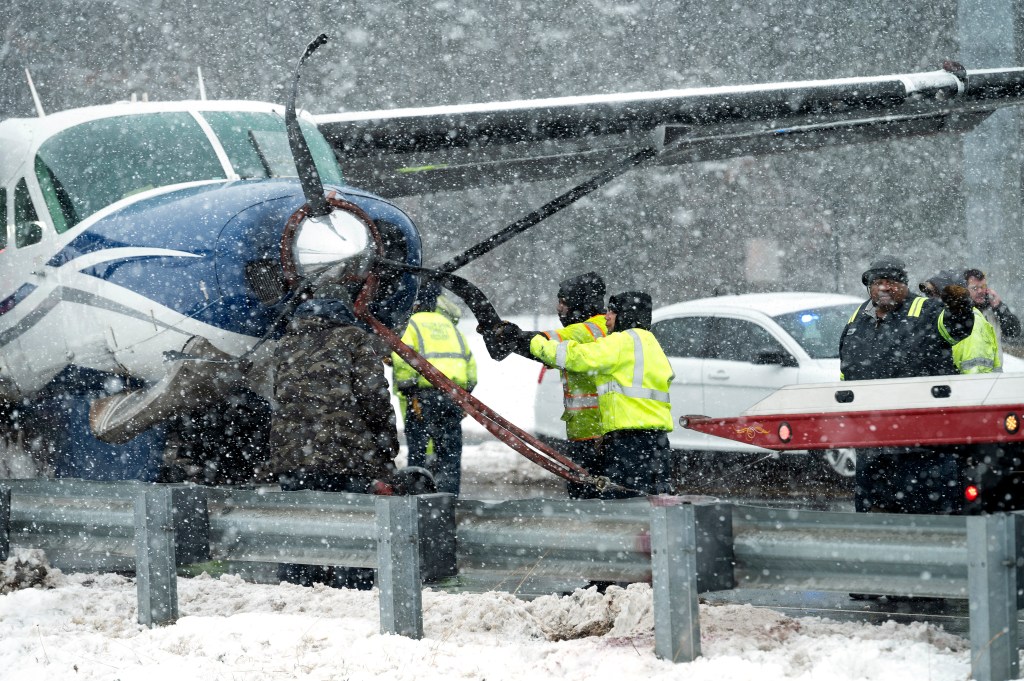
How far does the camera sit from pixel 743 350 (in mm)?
12258

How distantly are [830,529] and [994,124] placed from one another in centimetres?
1650

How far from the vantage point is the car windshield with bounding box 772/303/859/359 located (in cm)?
1184

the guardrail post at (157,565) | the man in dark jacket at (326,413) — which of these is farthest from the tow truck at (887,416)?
the guardrail post at (157,565)

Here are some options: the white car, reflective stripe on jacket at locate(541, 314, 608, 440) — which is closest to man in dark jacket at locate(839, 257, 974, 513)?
reflective stripe on jacket at locate(541, 314, 608, 440)

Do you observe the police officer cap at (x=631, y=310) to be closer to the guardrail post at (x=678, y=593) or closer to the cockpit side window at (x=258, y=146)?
the cockpit side window at (x=258, y=146)

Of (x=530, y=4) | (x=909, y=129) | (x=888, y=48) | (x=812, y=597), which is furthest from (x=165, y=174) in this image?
(x=530, y=4)

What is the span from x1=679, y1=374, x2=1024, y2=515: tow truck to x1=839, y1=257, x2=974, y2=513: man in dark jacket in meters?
0.23

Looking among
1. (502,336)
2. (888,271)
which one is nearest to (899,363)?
(888,271)

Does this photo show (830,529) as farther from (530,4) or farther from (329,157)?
(530,4)

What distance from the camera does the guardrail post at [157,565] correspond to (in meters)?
5.30

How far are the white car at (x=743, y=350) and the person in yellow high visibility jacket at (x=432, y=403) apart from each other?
9.81 feet

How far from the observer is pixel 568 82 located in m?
32.1

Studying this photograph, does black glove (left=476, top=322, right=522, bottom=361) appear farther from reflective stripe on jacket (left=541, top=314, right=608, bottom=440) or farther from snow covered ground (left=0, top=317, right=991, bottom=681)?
snow covered ground (left=0, top=317, right=991, bottom=681)

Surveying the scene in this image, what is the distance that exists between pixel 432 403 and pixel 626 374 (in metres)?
3.19
